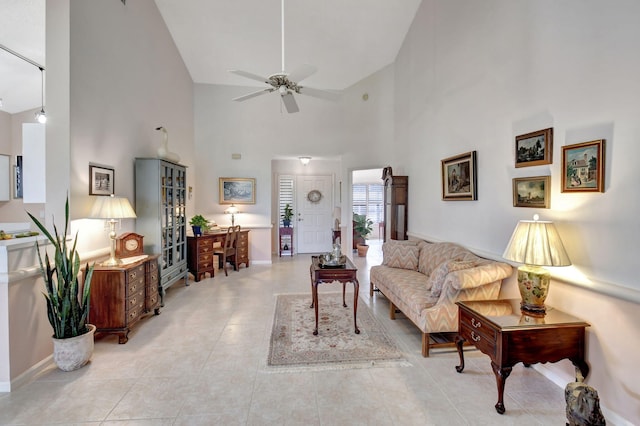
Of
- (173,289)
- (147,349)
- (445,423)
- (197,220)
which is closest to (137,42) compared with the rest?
(197,220)

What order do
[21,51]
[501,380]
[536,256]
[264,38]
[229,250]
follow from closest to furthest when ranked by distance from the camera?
[501,380], [536,256], [21,51], [264,38], [229,250]

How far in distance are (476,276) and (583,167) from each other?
111 centimetres

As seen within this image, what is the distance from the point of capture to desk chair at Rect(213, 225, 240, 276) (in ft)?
19.1

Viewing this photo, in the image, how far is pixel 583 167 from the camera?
2115 millimetres

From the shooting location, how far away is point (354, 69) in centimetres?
620

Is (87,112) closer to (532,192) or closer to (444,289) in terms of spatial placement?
(444,289)

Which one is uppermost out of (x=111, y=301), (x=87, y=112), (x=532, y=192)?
(x=87, y=112)

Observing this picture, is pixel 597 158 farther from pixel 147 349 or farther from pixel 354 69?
pixel 354 69

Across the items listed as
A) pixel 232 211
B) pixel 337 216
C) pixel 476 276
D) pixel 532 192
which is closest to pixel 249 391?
pixel 476 276

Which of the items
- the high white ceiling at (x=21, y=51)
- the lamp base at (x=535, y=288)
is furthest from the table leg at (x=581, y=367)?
the high white ceiling at (x=21, y=51)

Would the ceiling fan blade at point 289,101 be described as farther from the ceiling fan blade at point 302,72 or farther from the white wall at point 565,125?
the white wall at point 565,125

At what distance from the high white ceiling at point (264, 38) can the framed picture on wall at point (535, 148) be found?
334cm

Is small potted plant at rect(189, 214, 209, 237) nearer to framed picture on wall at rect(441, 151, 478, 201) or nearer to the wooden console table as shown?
framed picture on wall at rect(441, 151, 478, 201)

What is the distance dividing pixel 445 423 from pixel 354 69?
600 centimetres
